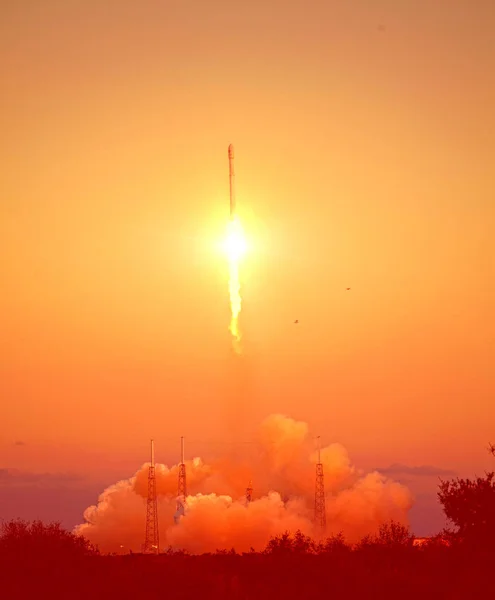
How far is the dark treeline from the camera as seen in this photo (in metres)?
54.4

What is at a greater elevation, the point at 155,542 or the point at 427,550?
the point at 155,542

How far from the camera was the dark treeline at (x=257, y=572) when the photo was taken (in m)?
54.4

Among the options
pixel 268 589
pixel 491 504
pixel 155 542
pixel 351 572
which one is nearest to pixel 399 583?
pixel 351 572

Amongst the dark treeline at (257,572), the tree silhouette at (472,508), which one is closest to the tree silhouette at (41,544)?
the dark treeline at (257,572)

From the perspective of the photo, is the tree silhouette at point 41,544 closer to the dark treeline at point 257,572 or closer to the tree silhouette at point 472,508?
the dark treeline at point 257,572

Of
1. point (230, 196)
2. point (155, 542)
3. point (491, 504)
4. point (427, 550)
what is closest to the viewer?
point (427, 550)

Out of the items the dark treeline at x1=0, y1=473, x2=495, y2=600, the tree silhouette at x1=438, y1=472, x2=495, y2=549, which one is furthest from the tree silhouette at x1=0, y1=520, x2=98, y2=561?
the tree silhouette at x1=438, y1=472, x2=495, y2=549

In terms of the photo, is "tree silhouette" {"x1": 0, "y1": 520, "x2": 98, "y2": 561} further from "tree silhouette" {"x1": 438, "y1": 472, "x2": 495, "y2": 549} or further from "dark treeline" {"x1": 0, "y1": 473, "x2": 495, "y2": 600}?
"tree silhouette" {"x1": 438, "y1": 472, "x2": 495, "y2": 549}

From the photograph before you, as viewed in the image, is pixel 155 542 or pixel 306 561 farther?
pixel 155 542

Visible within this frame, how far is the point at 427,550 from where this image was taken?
212ft

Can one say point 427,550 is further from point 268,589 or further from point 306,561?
A: point 268,589

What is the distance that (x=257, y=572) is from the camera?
59.6 meters

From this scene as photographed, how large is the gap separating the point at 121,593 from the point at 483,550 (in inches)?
879

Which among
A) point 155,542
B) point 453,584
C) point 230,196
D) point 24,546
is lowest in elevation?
point 453,584
